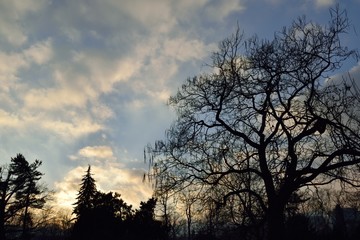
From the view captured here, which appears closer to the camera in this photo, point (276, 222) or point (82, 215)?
point (276, 222)

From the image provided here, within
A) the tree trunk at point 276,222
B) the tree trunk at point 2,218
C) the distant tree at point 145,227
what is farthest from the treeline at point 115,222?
the tree trunk at point 276,222

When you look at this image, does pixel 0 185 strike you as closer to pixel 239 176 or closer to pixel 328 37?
pixel 239 176

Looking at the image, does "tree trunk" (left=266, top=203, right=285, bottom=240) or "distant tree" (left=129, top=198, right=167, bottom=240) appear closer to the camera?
"tree trunk" (left=266, top=203, right=285, bottom=240)

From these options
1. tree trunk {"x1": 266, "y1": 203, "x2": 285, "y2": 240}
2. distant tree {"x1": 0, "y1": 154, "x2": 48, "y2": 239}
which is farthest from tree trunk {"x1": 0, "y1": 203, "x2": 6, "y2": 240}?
tree trunk {"x1": 266, "y1": 203, "x2": 285, "y2": 240}

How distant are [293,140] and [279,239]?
4.12 metres

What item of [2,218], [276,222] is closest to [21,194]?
[2,218]

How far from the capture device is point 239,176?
20.3 meters

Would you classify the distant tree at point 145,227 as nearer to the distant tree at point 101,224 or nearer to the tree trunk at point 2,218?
the distant tree at point 101,224

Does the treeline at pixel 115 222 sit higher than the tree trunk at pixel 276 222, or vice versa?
the treeline at pixel 115 222

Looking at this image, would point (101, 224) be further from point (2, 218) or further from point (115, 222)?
point (2, 218)

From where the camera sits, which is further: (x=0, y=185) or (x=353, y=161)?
(x=0, y=185)

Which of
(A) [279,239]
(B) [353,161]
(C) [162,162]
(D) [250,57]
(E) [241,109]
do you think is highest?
(D) [250,57]

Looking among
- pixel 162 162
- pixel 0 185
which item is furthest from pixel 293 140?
pixel 0 185

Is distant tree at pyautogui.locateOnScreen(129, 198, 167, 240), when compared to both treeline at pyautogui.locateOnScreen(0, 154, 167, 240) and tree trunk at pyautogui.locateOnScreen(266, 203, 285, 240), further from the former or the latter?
tree trunk at pyautogui.locateOnScreen(266, 203, 285, 240)
